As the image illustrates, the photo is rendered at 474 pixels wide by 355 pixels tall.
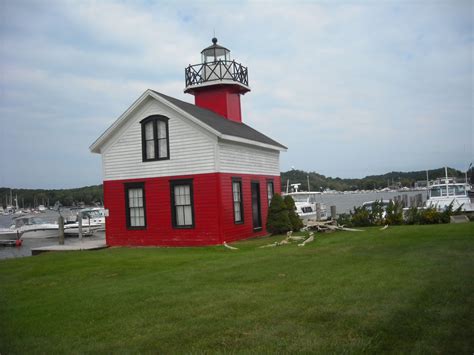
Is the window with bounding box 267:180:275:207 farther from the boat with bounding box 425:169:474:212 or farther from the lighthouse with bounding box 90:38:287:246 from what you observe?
the boat with bounding box 425:169:474:212

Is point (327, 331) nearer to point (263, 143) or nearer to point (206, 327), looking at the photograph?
point (206, 327)

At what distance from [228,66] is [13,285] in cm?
1539

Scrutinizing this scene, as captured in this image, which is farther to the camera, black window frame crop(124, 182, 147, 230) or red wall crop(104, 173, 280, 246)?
black window frame crop(124, 182, 147, 230)

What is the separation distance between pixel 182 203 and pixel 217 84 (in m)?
7.16

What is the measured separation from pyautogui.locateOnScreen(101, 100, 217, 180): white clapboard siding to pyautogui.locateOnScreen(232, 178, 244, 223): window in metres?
Answer: 1.89

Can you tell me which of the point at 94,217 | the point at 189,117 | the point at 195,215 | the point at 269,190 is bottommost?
the point at 94,217

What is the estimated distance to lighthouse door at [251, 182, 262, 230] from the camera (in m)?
21.8

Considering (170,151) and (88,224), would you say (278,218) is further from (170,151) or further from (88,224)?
(88,224)

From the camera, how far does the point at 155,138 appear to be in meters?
19.5

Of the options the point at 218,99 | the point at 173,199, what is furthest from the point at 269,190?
the point at 173,199

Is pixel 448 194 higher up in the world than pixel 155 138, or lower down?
lower down

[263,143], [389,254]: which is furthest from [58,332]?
[263,143]

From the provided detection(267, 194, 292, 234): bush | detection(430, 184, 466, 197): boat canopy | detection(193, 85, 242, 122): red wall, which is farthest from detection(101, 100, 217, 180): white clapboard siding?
detection(430, 184, 466, 197): boat canopy

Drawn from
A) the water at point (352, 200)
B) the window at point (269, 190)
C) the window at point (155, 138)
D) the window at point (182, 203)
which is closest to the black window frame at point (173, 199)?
the window at point (182, 203)
